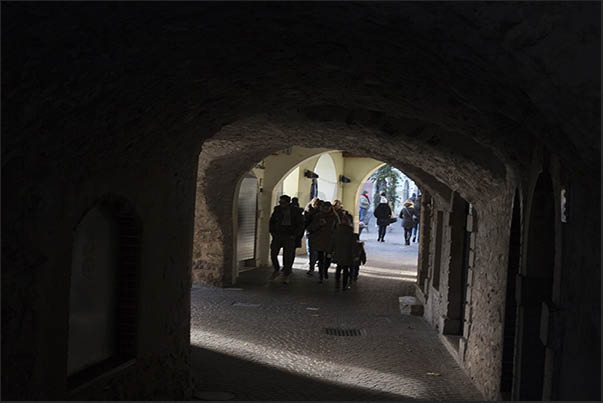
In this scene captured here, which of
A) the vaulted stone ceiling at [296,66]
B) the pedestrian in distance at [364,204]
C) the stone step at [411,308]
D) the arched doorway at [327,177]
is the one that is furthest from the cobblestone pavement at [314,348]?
the pedestrian in distance at [364,204]

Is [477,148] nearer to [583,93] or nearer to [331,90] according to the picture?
[331,90]

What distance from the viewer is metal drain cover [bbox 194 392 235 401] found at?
608cm

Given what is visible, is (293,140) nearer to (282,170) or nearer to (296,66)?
(296,66)

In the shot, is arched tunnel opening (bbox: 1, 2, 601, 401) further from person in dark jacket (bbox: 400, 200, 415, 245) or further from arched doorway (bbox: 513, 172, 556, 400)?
person in dark jacket (bbox: 400, 200, 415, 245)

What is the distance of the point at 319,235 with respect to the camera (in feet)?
43.2

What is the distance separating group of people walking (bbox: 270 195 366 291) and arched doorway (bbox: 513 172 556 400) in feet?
23.0

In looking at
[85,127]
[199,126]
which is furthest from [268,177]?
[85,127]

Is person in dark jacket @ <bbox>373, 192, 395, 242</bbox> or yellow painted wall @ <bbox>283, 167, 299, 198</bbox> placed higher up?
yellow painted wall @ <bbox>283, 167, 299, 198</bbox>

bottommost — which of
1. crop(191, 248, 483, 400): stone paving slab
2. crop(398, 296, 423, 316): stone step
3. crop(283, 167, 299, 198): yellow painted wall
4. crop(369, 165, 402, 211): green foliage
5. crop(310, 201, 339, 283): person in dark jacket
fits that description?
crop(191, 248, 483, 400): stone paving slab

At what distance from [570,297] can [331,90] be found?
209 cm

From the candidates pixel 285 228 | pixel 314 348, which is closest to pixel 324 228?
pixel 285 228

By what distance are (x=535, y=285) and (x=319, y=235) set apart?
8.50 meters

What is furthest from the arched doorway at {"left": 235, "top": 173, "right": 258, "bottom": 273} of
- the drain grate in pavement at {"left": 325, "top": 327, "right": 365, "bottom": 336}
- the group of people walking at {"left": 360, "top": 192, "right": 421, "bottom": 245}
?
the group of people walking at {"left": 360, "top": 192, "right": 421, "bottom": 245}

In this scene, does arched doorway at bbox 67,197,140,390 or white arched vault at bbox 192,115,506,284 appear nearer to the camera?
arched doorway at bbox 67,197,140,390
